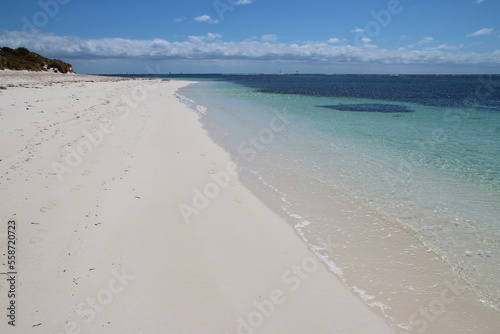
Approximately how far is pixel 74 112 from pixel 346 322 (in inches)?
644

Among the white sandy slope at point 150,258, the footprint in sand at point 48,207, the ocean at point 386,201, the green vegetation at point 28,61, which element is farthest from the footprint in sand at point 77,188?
the green vegetation at point 28,61

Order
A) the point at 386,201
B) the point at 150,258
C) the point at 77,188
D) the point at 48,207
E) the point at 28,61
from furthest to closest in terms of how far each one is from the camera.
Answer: the point at 28,61 → the point at 386,201 → the point at 77,188 → the point at 48,207 → the point at 150,258

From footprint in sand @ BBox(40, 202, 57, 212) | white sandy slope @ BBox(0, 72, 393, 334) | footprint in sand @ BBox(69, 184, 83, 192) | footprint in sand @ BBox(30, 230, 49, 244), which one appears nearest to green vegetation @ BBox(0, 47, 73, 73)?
footprint in sand @ BBox(69, 184, 83, 192)

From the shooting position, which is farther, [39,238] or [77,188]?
[77,188]

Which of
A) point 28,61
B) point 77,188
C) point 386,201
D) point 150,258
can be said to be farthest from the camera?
point 28,61

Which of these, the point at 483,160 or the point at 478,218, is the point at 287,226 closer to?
the point at 478,218

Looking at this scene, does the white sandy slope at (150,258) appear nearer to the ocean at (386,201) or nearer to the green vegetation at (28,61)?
the ocean at (386,201)

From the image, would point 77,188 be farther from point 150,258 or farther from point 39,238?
point 150,258

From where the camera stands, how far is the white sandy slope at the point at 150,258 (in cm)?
333

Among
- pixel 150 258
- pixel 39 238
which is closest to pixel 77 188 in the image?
pixel 39 238

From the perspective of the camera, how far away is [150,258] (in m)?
4.32

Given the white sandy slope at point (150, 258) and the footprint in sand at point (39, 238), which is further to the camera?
the footprint in sand at point (39, 238)

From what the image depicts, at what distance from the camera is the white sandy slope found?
10.9ft

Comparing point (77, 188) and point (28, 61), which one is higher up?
point (28, 61)
